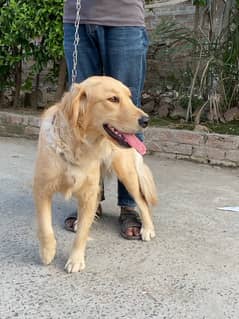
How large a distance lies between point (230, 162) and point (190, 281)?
112 inches

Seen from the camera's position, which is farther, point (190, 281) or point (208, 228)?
point (208, 228)

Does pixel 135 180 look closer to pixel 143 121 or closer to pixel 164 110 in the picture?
pixel 143 121

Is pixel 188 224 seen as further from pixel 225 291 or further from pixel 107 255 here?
pixel 225 291

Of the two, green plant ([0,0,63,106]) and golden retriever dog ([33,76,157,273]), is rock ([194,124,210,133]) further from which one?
golden retriever dog ([33,76,157,273])

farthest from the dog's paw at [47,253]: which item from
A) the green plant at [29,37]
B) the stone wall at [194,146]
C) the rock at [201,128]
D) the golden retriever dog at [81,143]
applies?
the green plant at [29,37]

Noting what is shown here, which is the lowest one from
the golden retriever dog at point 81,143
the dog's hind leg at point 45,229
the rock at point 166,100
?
the rock at point 166,100

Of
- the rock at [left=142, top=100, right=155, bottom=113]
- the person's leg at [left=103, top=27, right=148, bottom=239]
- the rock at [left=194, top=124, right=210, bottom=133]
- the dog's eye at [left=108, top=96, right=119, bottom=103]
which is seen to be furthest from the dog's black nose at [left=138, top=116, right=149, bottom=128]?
the rock at [left=142, top=100, right=155, bottom=113]

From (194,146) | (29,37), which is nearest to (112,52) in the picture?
(194,146)

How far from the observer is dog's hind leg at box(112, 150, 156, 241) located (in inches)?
138

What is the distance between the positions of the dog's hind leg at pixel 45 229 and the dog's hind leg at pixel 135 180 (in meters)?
0.63

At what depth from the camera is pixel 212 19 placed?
660 cm

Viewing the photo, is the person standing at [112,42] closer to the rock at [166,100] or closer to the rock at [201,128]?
the rock at [201,128]

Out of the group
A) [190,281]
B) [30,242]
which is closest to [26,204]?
[30,242]

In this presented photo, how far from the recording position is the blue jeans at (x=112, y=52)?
3445 mm
